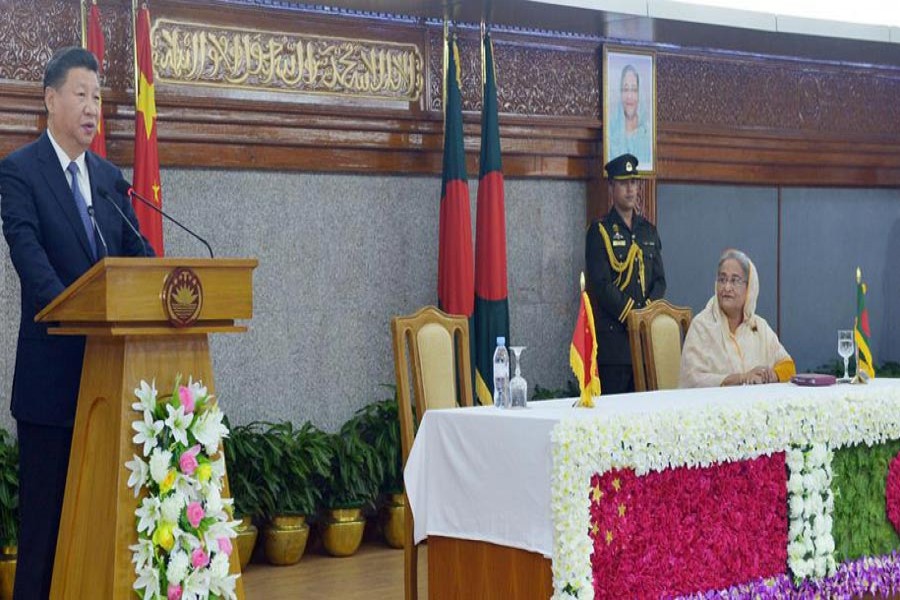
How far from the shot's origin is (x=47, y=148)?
349cm

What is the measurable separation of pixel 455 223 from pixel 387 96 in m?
0.74

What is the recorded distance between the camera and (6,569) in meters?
5.36

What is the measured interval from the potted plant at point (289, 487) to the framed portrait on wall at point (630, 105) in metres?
2.52

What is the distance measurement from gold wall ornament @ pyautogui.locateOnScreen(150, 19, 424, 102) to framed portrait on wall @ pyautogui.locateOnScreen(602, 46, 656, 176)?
1.22m

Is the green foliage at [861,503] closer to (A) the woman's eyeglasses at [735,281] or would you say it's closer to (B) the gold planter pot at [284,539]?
(A) the woman's eyeglasses at [735,281]

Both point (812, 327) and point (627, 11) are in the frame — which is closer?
point (627, 11)

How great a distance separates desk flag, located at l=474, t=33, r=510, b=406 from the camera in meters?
6.86

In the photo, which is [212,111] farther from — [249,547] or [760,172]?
[760,172]

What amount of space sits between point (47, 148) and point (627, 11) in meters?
4.08

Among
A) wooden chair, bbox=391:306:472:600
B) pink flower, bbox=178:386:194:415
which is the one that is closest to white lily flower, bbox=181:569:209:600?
pink flower, bbox=178:386:194:415

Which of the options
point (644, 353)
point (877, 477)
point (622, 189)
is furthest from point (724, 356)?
point (622, 189)

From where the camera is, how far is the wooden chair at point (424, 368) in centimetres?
465

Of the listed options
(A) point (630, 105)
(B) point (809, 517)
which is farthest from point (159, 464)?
(A) point (630, 105)

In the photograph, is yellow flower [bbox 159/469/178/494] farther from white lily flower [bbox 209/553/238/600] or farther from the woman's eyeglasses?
the woman's eyeglasses
